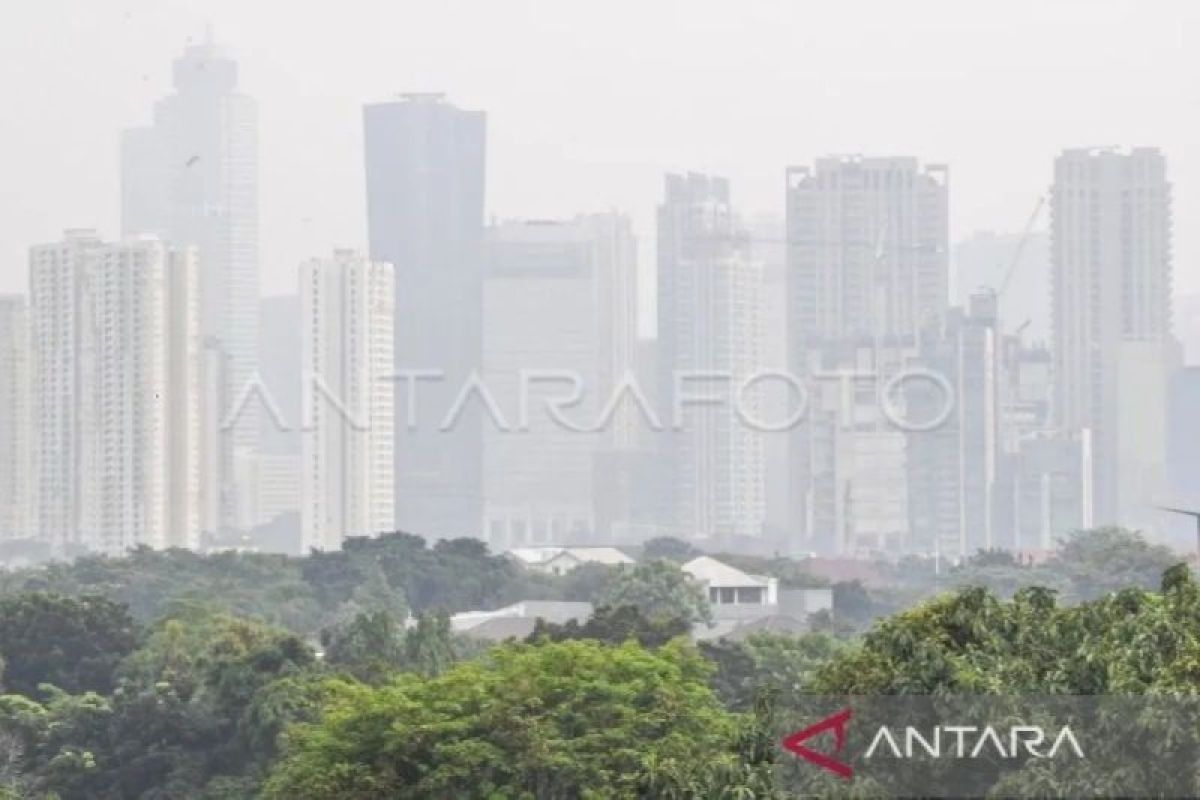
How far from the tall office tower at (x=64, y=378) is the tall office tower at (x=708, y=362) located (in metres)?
23.2

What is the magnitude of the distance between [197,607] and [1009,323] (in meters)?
80.6

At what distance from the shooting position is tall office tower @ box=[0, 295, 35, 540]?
95062mm

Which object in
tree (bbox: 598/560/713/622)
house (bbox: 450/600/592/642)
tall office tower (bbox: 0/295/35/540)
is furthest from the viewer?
tall office tower (bbox: 0/295/35/540)

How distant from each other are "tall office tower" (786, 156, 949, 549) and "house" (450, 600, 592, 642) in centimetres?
5507

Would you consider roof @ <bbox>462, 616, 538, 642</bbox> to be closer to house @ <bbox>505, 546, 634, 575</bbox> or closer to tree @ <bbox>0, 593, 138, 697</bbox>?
tree @ <bbox>0, 593, 138, 697</bbox>

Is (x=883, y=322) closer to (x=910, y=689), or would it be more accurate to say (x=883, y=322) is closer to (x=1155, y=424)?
(x=1155, y=424)

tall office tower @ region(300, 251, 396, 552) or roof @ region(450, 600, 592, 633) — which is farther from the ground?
tall office tower @ region(300, 251, 396, 552)

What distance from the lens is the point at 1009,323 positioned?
116m

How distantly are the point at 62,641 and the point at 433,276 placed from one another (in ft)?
279

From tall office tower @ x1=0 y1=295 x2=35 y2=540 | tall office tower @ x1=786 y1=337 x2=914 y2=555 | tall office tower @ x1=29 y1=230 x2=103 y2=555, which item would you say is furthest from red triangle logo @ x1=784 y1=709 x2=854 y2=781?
tall office tower @ x1=786 y1=337 x2=914 y2=555

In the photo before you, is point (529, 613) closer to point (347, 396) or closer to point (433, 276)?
point (347, 396)

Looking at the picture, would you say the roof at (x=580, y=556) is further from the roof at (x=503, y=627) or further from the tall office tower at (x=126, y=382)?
the roof at (x=503, y=627)

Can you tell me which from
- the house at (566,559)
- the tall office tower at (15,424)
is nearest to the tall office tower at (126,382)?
the tall office tower at (15,424)

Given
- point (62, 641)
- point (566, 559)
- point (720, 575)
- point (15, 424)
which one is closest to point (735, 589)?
point (720, 575)
